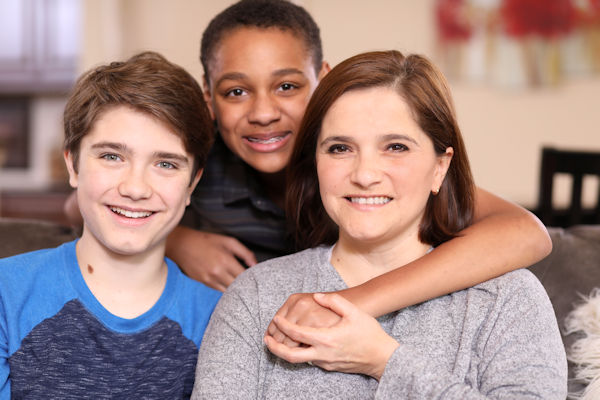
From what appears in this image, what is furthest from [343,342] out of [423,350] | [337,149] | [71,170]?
[71,170]

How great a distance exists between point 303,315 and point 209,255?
2.09 feet

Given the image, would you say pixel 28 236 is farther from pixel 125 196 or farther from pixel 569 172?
pixel 569 172

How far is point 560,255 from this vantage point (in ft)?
5.90

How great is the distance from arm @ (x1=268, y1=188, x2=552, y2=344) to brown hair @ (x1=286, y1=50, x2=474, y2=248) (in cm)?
7

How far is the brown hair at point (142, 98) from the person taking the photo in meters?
1.45

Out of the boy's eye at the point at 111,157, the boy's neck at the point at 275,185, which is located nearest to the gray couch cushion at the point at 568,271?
the boy's neck at the point at 275,185

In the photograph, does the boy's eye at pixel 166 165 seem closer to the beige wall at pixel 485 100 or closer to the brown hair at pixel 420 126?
the brown hair at pixel 420 126

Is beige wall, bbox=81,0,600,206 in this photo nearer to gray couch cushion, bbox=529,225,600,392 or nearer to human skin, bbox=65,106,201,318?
gray couch cushion, bbox=529,225,600,392

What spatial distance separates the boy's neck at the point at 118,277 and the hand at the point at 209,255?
0.31 meters

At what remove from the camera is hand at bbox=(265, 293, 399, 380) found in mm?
1247

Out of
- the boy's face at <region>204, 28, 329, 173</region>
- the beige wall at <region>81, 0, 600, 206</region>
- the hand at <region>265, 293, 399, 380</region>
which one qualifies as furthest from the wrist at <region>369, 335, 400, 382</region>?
the beige wall at <region>81, 0, 600, 206</region>

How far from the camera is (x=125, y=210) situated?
4.72 feet

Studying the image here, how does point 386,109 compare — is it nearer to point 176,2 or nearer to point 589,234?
point 589,234

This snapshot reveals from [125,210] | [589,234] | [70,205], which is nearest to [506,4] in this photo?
[589,234]
